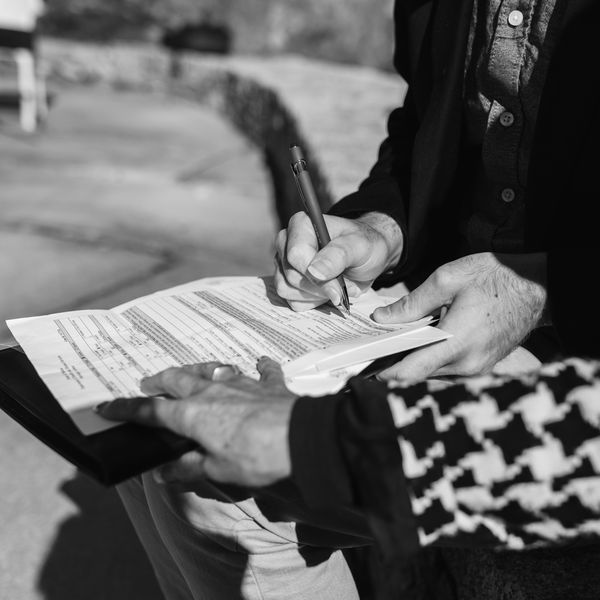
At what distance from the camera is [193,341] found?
1095 mm

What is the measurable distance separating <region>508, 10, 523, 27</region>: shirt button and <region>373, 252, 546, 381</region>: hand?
0.40m

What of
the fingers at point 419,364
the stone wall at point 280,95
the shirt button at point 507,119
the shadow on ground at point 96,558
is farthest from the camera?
the stone wall at point 280,95

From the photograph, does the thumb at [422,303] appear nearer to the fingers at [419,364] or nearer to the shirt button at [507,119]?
the fingers at [419,364]

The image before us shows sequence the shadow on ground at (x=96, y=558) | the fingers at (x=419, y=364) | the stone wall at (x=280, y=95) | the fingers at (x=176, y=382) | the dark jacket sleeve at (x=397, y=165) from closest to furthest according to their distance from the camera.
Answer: the fingers at (x=176, y=382)
the fingers at (x=419, y=364)
the dark jacket sleeve at (x=397, y=165)
the shadow on ground at (x=96, y=558)
the stone wall at (x=280, y=95)

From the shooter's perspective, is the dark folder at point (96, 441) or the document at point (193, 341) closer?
the dark folder at point (96, 441)

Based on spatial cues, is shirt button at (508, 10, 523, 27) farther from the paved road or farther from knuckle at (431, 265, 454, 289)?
the paved road

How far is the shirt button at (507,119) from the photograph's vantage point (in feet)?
4.22

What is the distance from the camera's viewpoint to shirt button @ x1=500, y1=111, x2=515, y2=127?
129cm

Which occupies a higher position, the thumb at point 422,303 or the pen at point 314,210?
the pen at point 314,210

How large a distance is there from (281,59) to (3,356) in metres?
8.50

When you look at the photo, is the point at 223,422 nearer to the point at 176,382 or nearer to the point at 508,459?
the point at 176,382

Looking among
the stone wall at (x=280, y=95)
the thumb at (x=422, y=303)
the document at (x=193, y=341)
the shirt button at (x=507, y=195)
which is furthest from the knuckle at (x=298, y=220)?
the stone wall at (x=280, y=95)

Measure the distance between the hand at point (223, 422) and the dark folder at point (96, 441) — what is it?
0.02 metres

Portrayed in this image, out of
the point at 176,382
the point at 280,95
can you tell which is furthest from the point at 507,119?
the point at 280,95
